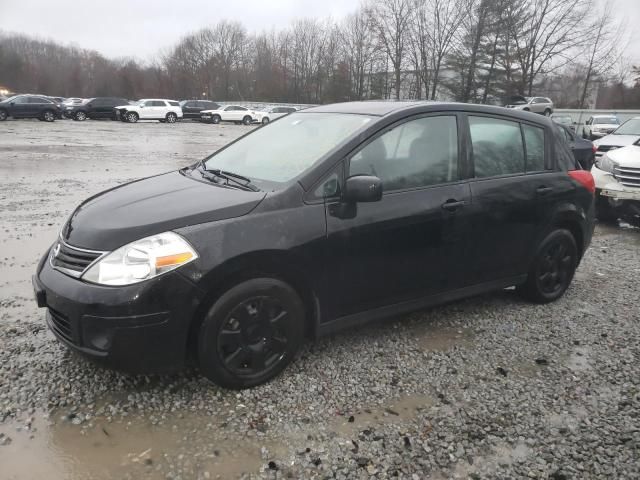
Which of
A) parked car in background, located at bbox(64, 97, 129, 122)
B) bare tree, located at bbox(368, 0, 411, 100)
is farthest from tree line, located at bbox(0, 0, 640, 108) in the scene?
parked car in background, located at bbox(64, 97, 129, 122)

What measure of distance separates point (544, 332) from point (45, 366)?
371 cm

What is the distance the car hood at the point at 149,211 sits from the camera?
2.73m

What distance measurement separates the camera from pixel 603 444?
2.65 meters

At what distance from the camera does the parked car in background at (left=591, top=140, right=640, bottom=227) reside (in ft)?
24.9

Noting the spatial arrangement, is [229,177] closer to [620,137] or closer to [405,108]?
[405,108]

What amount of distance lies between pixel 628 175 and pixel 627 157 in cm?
35

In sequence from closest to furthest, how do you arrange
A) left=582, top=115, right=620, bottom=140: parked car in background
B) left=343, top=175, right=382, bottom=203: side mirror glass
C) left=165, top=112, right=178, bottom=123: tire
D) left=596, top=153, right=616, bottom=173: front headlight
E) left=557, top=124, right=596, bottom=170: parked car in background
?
left=343, top=175, right=382, bottom=203: side mirror glass, left=596, top=153, right=616, bottom=173: front headlight, left=557, top=124, right=596, bottom=170: parked car in background, left=582, top=115, right=620, bottom=140: parked car in background, left=165, top=112, right=178, bottom=123: tire

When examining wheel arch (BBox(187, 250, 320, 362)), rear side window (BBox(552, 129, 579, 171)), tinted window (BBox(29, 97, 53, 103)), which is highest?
tinted window (BBox(29, 97, 53, 103))

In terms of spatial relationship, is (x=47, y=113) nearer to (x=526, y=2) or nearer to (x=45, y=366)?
(x=45, y=366)

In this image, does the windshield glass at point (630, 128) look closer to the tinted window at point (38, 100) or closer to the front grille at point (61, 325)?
the front grille at point (61, 325)

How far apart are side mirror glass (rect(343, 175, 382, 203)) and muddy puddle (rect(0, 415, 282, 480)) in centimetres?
151

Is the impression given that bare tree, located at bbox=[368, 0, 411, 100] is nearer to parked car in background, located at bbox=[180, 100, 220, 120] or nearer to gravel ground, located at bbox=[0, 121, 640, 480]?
parked car in background, located at bbox=[180, 100, 220, 120]

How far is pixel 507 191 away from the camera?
3930 mm

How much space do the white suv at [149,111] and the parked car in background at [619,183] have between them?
34.1m
